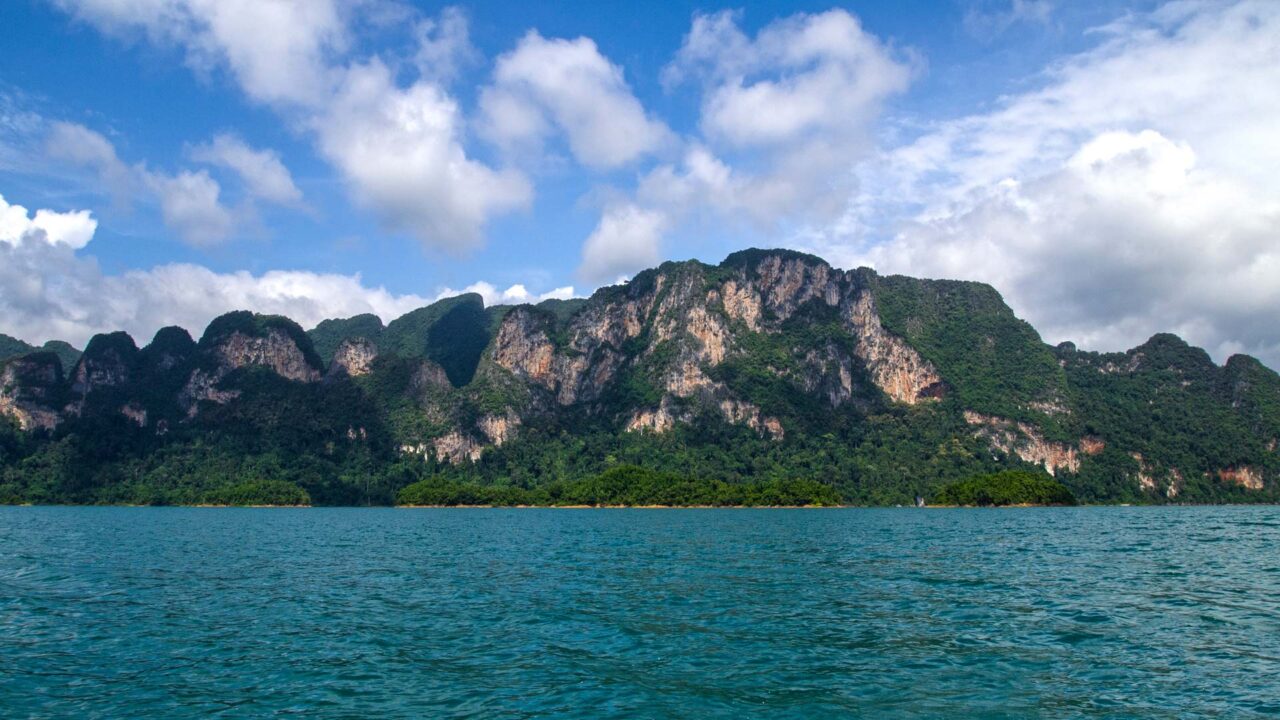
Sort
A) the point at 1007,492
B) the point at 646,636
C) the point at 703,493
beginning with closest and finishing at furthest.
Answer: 1. the point at 646,636
2. the point at 1007,492
3. the point at 703,493

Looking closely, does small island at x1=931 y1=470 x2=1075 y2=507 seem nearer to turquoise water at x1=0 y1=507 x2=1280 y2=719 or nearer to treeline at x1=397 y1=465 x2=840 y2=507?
treeline at x1=397 y1=465 x2=840 y2=507

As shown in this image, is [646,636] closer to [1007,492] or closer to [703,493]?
[703,493]

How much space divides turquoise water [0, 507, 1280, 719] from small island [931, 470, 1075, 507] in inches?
5199

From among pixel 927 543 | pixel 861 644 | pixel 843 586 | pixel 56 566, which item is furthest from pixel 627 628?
pixel 927 543

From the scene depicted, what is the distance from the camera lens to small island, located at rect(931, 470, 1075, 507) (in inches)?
7032

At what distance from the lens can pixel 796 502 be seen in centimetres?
18512

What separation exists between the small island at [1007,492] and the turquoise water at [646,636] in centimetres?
13207

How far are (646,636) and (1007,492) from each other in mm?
172807

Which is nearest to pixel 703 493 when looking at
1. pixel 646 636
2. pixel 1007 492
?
pixel 1007 492

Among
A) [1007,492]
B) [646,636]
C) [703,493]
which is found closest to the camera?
[646,636]

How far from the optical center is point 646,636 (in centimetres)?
2695

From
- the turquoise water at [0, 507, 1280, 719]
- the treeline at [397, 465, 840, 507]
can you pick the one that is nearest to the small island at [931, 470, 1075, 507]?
the treeline at [397, 465, 840, 507]

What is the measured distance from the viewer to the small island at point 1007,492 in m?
179

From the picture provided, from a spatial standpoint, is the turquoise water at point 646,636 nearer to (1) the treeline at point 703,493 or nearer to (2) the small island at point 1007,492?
(2) the small island at point 1007,492
